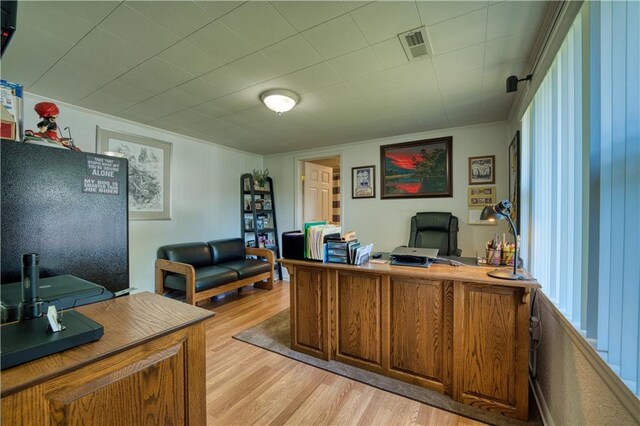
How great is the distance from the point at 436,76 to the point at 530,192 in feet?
4.08

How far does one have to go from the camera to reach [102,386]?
0.70 meters

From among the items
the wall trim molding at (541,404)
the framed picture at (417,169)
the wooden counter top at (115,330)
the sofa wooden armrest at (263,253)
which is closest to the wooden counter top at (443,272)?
the wall trim molding at (541,404)

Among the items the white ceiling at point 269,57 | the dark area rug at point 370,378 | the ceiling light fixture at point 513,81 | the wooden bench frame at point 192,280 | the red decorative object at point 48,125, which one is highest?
the white ceiling at point 269,57

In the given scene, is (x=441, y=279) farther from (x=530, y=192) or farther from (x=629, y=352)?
(x=530, y=192)

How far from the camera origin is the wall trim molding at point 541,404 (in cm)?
151

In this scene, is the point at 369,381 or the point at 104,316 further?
the point at 369,381

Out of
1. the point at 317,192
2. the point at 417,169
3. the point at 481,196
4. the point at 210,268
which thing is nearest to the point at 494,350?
the point at 481,196

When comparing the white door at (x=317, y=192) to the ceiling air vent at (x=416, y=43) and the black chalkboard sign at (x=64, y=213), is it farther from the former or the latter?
the black chalkboard sign at (x=64, y=213)

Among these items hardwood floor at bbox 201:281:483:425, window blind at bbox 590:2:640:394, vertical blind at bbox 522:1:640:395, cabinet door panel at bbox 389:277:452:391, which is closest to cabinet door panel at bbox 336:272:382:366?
cabinet door panel at bbox 389:277:452:391

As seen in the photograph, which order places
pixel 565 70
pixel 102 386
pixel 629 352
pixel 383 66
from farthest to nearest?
pixel 383 66 → pixel 565 70 → pixel 629 352 → pixel 102 386

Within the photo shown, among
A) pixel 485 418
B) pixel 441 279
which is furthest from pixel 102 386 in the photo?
pixel 485 418

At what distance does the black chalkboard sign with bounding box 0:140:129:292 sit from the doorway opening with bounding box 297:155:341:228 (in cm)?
366

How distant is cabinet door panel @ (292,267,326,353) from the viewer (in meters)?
2.21

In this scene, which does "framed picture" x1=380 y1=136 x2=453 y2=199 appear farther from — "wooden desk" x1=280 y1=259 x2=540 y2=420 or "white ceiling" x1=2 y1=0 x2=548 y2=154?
"wooden desk" x1=280 y1=259 x2=540 y2=420
